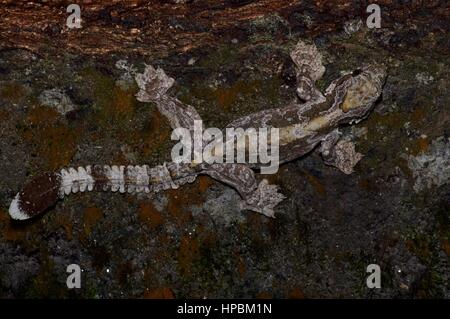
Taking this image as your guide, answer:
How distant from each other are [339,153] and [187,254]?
262 cm

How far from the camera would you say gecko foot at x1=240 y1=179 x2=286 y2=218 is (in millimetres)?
8891

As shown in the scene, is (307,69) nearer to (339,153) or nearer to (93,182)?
(339,153)

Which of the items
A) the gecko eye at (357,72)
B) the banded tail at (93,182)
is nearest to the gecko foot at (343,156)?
the gecko eye at (357,72)

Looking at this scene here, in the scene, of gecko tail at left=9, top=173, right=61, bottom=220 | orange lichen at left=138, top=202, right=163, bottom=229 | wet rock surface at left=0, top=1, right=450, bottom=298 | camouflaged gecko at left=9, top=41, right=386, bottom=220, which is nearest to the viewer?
gecko tail at left=9, top=173, right=61, bottom=220

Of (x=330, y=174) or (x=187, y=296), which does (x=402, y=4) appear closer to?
(x=330, y=174)

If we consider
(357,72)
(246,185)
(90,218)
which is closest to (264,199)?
(246,185)

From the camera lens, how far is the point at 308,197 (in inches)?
361

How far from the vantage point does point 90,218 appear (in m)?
9.00

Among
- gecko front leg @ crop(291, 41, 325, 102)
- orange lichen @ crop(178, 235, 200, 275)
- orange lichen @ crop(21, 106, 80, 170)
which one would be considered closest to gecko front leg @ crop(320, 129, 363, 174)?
gecko front leg @ crop(291, 41, 325, 102)

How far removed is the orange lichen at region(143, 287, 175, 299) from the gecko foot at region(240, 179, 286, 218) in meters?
1.60

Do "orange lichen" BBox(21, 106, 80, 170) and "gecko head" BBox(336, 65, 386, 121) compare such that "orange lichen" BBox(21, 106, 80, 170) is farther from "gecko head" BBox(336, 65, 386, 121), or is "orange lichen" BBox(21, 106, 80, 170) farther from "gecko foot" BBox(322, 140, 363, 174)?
"gecko head" BBox(336, 65, 386, 121)

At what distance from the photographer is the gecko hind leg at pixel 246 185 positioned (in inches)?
352
